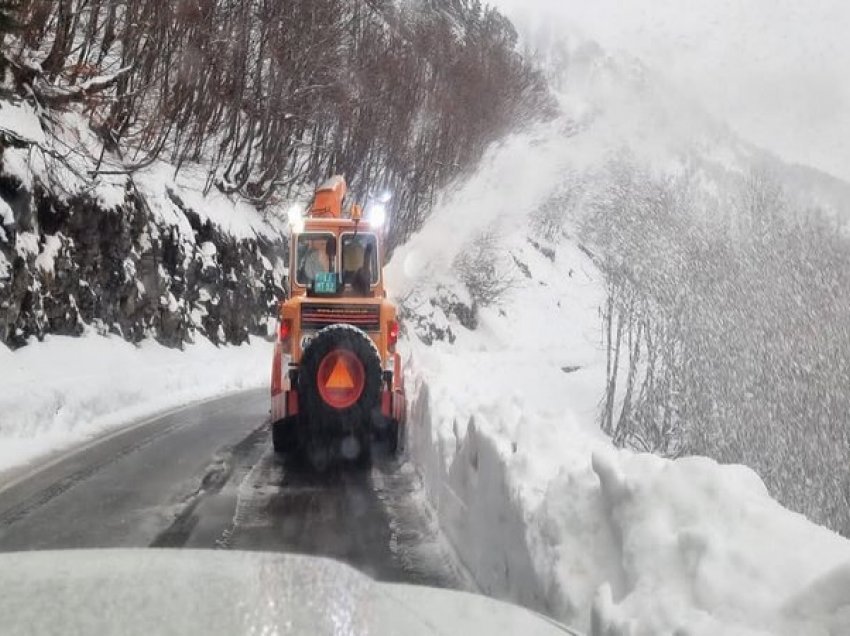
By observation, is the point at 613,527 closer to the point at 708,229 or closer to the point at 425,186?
the point at 708,229

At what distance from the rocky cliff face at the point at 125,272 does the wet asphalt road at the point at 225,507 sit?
27.9 ft

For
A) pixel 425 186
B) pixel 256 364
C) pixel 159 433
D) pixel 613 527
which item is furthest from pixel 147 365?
pixel 613 527

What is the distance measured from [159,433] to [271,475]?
3.49 metres

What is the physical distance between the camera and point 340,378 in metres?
8.64

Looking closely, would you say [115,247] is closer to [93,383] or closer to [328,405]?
[93,383]

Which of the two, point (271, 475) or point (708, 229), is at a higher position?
point (708, 229)

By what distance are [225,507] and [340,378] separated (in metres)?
2.26

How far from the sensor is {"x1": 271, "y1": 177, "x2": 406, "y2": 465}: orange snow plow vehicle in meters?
8.53

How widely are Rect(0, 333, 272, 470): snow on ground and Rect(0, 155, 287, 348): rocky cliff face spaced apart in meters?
0.62

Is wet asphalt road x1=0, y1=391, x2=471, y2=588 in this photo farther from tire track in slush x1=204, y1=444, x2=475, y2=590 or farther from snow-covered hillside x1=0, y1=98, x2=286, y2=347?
snow-covered hillside x1=0, y1=98, x2=286, y2=347

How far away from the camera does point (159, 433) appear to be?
435 inches

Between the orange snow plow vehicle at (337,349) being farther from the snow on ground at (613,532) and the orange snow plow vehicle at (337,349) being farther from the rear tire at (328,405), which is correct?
the snow on ground at (613,532)

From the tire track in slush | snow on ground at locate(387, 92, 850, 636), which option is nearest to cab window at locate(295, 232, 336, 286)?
snow on ground at locate(387, 92, 850, 636)

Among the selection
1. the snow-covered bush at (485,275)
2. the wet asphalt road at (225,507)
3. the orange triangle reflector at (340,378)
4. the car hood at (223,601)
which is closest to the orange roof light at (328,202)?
the wet asphalt road at (225,507)
